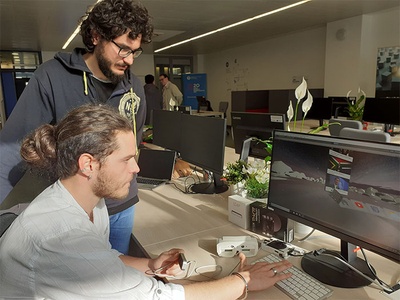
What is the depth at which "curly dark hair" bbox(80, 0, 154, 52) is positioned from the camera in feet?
4.62

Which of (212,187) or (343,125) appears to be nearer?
(212,187)

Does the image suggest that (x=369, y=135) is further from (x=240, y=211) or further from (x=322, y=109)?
(x=322, y=109)

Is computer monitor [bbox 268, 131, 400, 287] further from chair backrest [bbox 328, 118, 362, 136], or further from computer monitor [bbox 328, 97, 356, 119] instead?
computer monitor [bbox 328, 97, 356, 119]

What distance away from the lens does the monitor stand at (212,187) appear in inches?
79.4

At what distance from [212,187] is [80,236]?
134 cm

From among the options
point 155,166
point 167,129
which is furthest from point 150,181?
point 167,129

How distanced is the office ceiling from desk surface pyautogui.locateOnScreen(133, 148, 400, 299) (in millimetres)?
3933

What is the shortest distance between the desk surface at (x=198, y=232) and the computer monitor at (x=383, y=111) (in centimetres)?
319

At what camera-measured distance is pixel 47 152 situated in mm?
973

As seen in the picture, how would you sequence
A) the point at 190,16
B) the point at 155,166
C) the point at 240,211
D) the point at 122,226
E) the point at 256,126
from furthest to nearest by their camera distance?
the point at 190,16 → the point at 155,166 → the point at 256,126 → the point at 122,226 → the point at 240,211

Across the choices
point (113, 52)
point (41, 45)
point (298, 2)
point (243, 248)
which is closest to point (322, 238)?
point (243, 248)

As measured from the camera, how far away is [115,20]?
4.60 ft

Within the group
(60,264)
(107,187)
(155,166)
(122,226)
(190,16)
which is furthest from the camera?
(190,16)

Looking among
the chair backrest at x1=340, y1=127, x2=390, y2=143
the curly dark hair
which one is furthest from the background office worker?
the chair backrest at x1=340, y1=127, x2=390, y2=143
